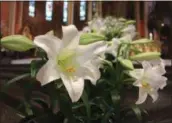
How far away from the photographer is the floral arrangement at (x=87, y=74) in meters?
0.42

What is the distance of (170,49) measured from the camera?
1.46 m

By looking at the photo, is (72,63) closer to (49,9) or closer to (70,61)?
(70,61)

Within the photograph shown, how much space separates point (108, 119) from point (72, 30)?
0.18 m

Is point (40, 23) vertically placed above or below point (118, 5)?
below

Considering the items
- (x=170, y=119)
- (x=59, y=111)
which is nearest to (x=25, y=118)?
(x=59, y=111)

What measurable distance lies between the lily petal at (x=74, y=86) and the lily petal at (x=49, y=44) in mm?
35

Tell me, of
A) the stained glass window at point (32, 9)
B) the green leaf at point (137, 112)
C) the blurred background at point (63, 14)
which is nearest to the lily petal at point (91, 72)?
the green leaf at point (137, 112)

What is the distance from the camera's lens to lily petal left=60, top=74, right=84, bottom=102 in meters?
0.41

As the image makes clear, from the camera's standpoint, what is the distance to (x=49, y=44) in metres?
0.42

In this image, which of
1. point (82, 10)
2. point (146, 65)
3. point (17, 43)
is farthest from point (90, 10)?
point (17, 43)

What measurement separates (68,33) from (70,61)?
0.16 ft

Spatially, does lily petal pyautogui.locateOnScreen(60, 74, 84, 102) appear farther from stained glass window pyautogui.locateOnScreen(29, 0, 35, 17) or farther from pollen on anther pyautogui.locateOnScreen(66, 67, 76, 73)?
stained glass window pyautogui.locateOnScreen(29, 0, 35, 17)

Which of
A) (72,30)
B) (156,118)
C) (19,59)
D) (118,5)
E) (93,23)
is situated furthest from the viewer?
(118,5)

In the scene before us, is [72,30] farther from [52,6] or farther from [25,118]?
[52,6]
